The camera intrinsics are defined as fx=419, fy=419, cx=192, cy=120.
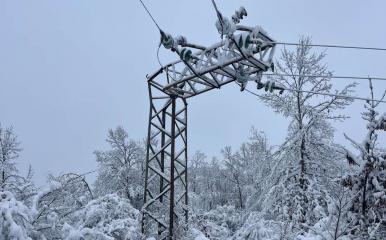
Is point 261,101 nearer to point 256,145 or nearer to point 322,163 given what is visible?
point 322,163

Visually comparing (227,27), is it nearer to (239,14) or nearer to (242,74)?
(239,14)

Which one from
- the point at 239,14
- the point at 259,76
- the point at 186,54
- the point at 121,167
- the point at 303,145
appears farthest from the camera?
the point at 121,167

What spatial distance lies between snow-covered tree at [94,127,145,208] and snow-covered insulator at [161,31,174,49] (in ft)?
57.2

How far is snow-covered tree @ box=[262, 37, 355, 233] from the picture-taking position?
14.1 m

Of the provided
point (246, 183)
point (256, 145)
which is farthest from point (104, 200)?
point (246, 183)

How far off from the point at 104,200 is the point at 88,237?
7.40 ft

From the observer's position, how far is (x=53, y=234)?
5.05 metres

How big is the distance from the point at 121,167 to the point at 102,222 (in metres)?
19.4

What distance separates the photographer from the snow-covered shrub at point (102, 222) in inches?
188

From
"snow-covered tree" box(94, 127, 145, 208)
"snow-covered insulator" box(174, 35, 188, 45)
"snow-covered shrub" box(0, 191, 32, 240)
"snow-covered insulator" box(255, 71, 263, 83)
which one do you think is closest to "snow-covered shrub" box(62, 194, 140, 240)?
"snow-covered shrub" box(0, 191, 32, 240)

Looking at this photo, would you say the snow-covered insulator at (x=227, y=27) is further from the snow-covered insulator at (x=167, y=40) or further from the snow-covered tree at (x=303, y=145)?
the snow-covered tree at (x=303, y=145)

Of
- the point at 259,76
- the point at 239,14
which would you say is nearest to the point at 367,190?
the point at 259,76

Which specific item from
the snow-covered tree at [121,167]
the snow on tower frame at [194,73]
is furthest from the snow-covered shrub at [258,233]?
the snow-covered tree at [121,167]

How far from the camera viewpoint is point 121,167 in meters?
25.2
